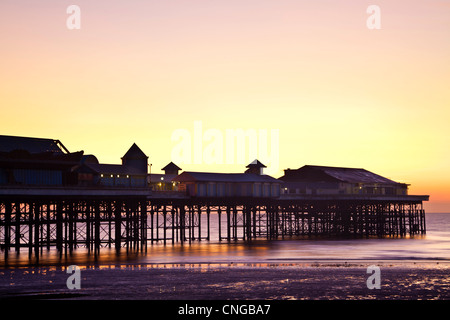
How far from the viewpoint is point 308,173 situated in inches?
4222

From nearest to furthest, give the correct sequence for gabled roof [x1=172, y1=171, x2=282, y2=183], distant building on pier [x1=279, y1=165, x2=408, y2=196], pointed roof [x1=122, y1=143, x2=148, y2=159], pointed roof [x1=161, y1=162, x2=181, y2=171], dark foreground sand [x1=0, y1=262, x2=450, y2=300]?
dark foreground sand [x1=0, y1=262, x2=450, y2=300] < pointed roof [x1=122, y1=143, x2=148, y2=159] < gabled roof [x1=172, y1=171, x2=282, y2=183] < distant building on pier [x1=279, y1=165, x2=408, y2=196] < pointed roof [x1=161, y1=162, x2=181, y2=171]

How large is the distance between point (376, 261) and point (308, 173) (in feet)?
181

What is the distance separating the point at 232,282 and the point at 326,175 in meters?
67.6

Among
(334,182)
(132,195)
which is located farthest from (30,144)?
(334,182)

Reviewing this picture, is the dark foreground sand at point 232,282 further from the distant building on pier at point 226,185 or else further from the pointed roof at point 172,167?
the pointed roof at point 172,167

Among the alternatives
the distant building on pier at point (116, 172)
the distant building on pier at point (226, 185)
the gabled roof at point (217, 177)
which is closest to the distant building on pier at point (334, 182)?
the distant building on pier at point (226, 185)

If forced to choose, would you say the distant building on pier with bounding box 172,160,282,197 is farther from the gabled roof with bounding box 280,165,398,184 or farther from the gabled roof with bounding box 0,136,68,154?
the gabled roof with bounding box 0,136,68,154

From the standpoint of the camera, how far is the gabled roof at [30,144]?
188 feet

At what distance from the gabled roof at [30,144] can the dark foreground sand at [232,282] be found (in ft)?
47.9

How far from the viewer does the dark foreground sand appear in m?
34.6

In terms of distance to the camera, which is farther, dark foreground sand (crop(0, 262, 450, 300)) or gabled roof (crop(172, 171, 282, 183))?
gabled roof (crop(172, 171, 282, 183))

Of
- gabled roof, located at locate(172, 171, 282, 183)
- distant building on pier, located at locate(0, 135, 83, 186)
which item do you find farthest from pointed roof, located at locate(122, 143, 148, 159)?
distant building on pier, located at locate(0, 135, 83, 186)

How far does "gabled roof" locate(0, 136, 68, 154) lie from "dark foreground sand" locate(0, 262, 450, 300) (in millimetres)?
14610
